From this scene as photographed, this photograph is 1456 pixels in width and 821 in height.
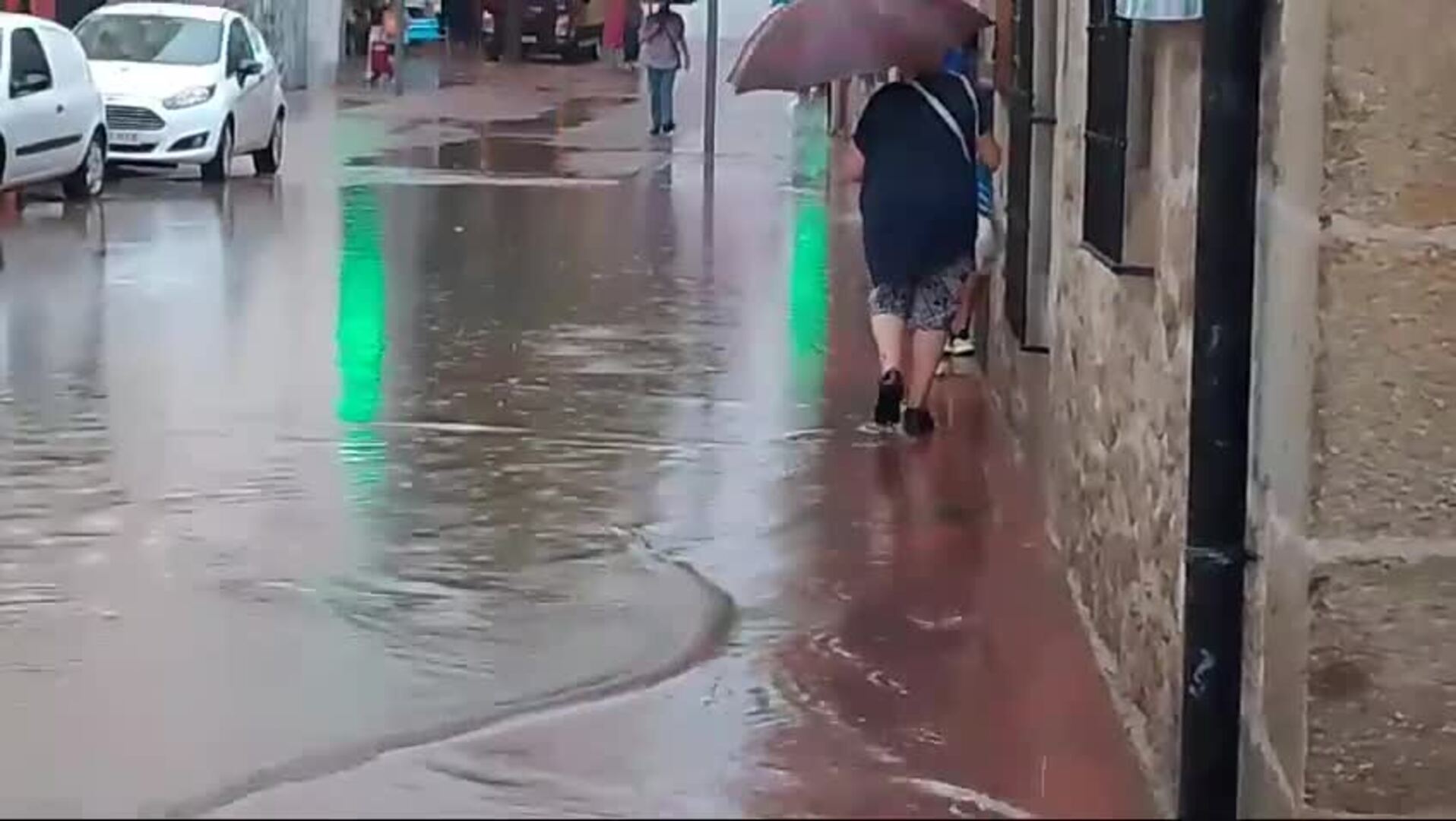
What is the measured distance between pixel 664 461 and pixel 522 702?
3421mm

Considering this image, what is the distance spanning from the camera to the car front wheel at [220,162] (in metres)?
24.5

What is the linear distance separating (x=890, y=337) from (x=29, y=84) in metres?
12.8

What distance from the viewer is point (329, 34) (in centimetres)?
4638

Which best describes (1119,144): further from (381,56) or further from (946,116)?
(381,56)

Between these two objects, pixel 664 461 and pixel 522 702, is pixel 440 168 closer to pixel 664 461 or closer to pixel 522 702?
pixel 664 461

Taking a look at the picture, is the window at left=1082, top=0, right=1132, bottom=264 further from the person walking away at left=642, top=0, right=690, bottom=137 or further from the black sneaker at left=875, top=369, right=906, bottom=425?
the person walking away at left=642, top=0, right=690, bottom=137

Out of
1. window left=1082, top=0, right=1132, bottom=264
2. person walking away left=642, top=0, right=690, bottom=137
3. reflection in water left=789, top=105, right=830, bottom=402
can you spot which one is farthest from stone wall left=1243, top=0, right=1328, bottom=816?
person walking away left=642, top=0, right=690, bottom=137

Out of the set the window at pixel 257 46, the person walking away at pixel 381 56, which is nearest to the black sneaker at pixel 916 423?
the window at pixel 257 46

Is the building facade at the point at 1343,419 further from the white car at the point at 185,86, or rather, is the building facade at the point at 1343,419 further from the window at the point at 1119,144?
the white car at the point at 185,86

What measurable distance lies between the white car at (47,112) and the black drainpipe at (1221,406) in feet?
54.6

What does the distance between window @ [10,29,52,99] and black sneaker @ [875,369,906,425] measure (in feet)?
40.6

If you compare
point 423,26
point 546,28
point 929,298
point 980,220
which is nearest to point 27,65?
point 980,220

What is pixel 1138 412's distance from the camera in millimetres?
6250

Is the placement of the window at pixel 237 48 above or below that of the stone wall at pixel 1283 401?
above
